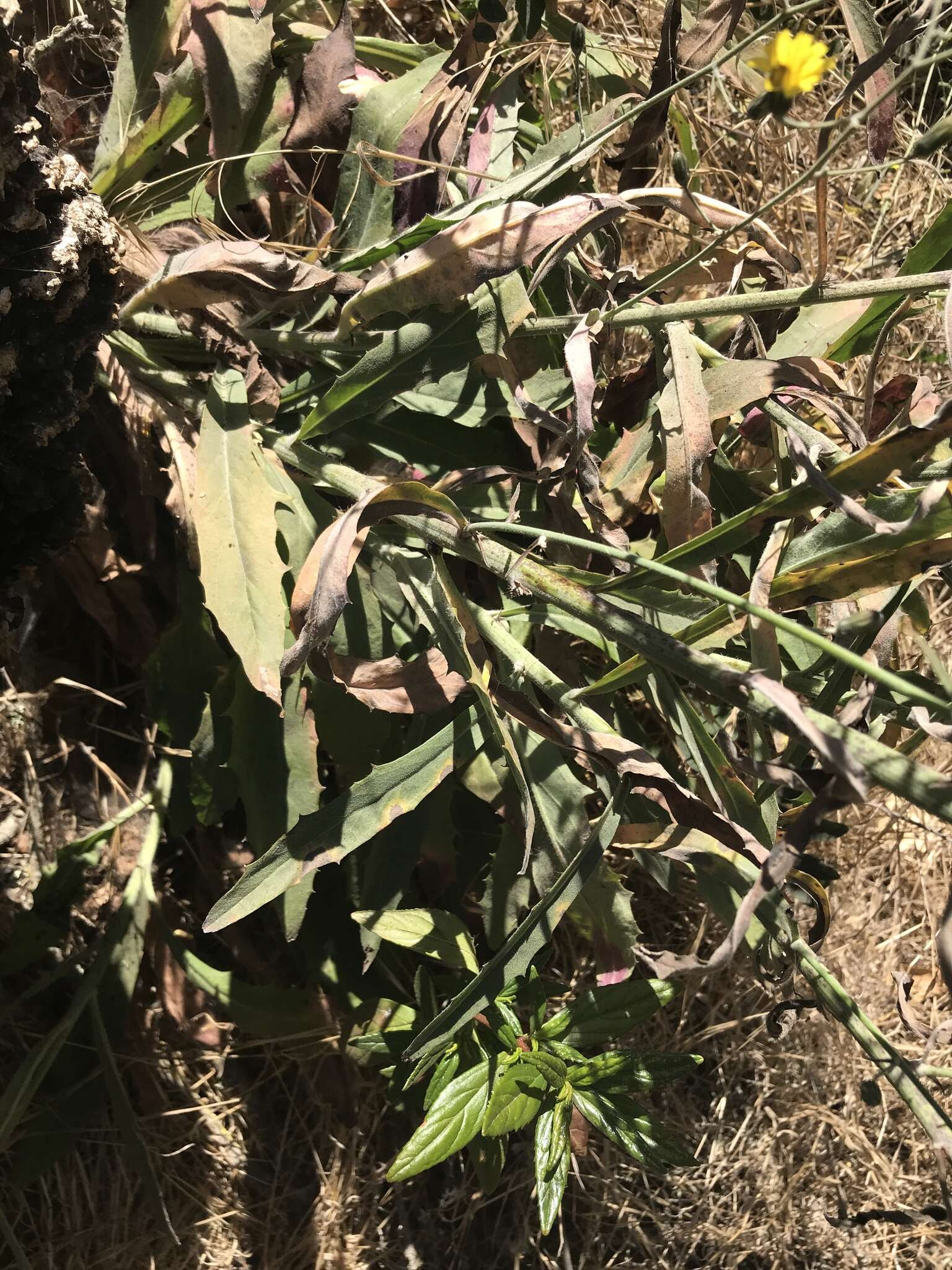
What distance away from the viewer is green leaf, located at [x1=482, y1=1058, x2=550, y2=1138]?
0.93 m

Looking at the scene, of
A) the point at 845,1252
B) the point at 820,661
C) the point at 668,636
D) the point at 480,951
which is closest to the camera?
the point at 668,636

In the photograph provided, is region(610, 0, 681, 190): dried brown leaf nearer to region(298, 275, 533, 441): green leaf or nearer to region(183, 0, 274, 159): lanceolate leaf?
region(298, 275, 533, 441): green leaf

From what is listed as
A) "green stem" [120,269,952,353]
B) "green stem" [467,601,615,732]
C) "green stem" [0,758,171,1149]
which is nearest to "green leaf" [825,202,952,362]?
"green stem" [120,269,952,353]

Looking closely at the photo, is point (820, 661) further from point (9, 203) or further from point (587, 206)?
point (9, 203)

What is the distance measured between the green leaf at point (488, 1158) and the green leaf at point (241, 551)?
1.83ft

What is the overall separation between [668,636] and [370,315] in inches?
16.5

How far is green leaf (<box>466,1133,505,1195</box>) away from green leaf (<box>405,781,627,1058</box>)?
1.01 feet

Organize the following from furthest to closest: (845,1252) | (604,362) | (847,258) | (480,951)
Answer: (847,258) < (845,1252) < (480,951) < (604,362)

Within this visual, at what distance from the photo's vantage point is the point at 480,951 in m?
1.31

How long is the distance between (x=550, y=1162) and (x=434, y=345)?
2.49 feet

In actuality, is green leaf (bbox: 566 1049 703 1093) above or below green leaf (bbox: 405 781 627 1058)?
below

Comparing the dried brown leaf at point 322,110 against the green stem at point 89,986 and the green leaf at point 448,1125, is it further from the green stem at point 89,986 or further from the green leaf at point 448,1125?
the green leaf at point 448,1125

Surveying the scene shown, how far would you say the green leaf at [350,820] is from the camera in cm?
84

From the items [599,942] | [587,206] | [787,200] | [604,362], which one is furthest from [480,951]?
[787,200]
